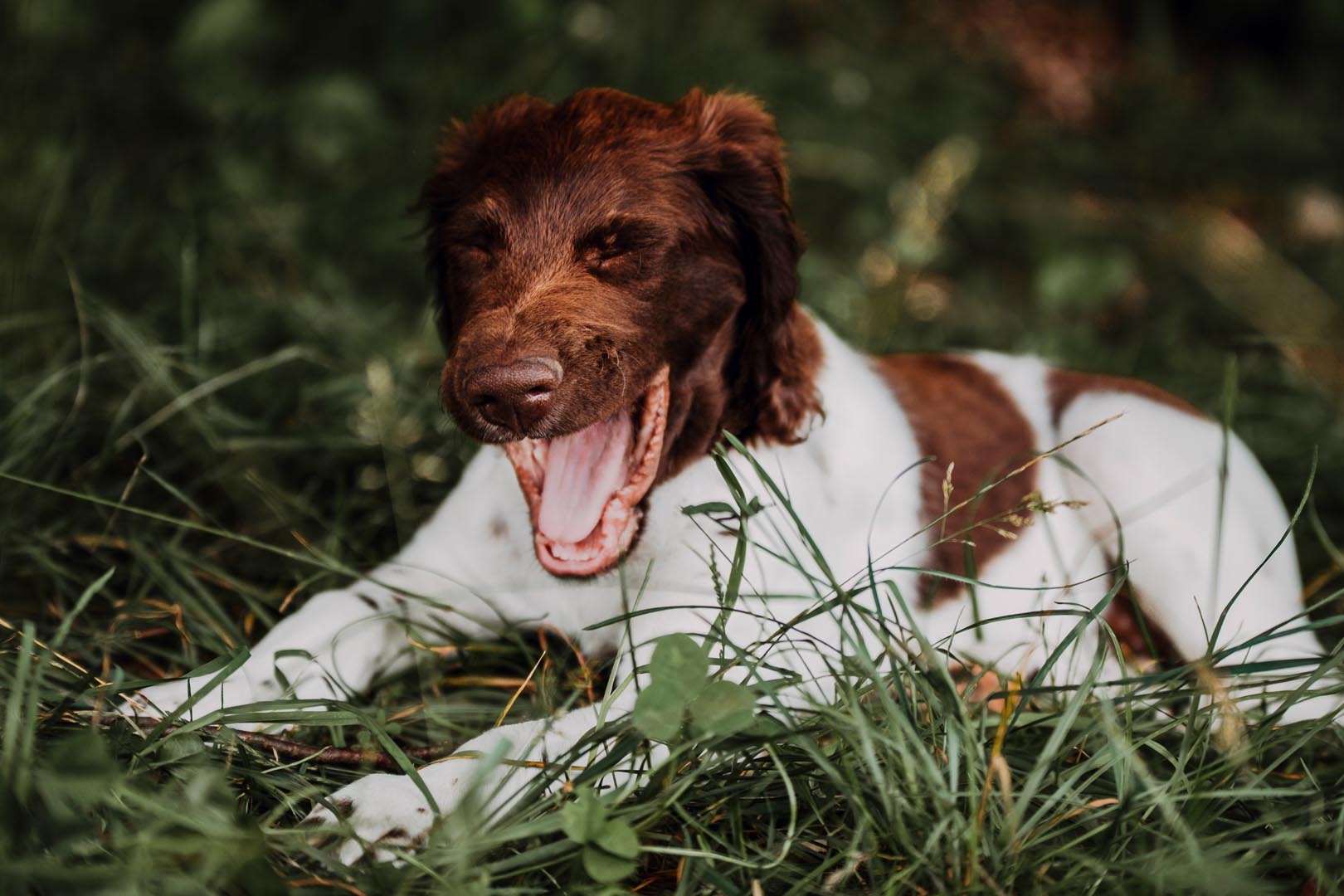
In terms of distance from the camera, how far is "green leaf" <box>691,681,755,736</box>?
5.57 feet

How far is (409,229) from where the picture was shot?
4797mm

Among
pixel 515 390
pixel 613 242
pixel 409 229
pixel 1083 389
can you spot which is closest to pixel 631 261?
pixel 613 242

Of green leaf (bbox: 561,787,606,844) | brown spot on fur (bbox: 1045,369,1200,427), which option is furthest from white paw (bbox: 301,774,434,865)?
brown spot on fur (bbox: 1045,369,1200,427)

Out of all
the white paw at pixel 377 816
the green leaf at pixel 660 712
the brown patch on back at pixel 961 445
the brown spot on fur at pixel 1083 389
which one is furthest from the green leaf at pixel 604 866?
the brown spot on fur at pixel 1083 389

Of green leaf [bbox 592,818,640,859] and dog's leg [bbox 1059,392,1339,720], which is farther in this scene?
dog's leg [bbox 1059,392,1339,720]

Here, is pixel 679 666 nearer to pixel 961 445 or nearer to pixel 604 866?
pixel 604 866

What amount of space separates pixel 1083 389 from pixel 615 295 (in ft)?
5.00

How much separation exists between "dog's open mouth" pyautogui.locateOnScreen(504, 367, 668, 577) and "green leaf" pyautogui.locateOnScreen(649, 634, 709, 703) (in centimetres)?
50

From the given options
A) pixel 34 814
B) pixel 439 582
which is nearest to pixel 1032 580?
pixel 439 582

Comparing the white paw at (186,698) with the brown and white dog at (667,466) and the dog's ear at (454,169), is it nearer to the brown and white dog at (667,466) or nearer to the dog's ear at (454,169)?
the brown and white dog at (667,466)

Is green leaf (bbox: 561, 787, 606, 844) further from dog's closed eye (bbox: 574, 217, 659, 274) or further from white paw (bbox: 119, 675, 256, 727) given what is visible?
dog's closed eye (bbox: 574, 217, 659, 274)

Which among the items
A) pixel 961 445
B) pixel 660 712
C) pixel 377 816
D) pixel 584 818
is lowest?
pixel 377 816

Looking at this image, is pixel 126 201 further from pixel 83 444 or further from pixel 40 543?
pixel 40 543

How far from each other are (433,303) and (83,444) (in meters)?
1.10
